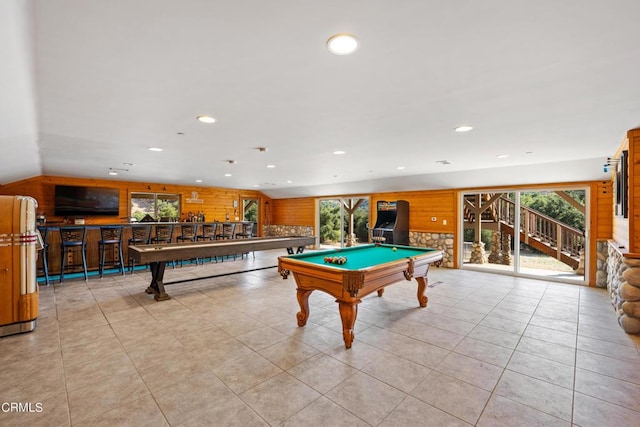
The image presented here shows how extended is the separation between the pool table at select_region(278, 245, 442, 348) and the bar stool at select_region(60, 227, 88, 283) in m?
4.64

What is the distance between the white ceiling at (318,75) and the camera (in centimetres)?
141

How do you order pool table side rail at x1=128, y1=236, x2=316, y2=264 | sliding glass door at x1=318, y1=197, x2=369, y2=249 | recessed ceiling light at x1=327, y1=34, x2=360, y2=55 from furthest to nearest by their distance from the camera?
1. sliding glass door at x1=318, y1=197, x2=369, y2=249
2. pool table side rail at x1=128, y1=236, x2=316, y2=264
3. recessed ceiling light at x1=327, y1=34, x2=360, y2=55

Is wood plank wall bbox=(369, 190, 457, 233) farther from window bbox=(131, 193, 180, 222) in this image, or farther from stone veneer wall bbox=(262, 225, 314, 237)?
window bbox=(131, 193, 180, 222)

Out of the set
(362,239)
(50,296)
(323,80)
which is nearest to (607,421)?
(323,80)

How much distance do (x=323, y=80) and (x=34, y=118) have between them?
3.09 meters

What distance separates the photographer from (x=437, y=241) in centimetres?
769

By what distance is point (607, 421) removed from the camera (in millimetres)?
1892

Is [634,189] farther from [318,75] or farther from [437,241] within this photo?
[437,241]

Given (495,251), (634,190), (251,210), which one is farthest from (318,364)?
(251,210)

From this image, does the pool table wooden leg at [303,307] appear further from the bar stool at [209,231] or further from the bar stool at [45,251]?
the bar stool at [209,231]

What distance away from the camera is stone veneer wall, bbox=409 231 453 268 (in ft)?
24.4

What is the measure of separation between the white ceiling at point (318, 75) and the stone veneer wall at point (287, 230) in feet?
24.1

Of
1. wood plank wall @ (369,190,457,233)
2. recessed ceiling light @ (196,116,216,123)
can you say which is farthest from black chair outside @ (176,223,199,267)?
wood plank wall @ (369,190,457,233)

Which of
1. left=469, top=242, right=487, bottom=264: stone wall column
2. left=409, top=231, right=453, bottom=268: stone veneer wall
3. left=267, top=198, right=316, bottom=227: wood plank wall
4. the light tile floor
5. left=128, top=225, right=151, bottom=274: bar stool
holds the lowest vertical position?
the light tile floor
